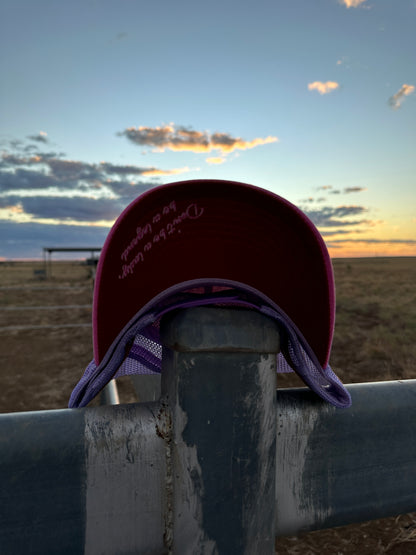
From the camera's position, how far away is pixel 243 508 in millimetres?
551

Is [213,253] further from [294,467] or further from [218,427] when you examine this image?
[294,467]

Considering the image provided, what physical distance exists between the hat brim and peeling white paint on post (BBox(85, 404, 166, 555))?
10 cm

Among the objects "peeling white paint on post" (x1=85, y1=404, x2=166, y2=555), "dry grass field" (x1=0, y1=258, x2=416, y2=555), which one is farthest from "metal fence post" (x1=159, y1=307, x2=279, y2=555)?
"dry grass field" (x1=0, y1=258, x2=416, y2=555)

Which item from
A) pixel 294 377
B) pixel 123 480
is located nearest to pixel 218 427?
pixel 123 480

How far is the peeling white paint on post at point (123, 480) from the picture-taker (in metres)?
0.53

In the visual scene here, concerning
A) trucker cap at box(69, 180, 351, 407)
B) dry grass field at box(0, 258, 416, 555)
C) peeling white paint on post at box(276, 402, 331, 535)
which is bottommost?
dry grass field at box(0, 258, 416, 555)

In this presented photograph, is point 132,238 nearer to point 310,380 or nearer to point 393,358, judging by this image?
point 310,380

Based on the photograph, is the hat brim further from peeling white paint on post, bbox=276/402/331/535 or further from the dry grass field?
the dry grass field

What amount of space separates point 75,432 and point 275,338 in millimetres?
298

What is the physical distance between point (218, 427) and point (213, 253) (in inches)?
9.4

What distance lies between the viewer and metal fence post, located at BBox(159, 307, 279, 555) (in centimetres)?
51

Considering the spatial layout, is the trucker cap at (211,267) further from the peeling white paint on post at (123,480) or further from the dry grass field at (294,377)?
the dry grass field at (294,377)

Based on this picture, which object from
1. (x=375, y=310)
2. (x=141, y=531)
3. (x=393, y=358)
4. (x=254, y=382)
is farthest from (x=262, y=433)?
(x=375, y=310)

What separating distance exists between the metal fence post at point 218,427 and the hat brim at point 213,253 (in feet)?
0.21
